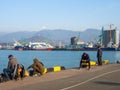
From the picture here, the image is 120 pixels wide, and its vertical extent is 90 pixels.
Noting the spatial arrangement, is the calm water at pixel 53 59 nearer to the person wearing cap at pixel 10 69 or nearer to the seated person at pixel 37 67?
the seated person at pixel 37 67

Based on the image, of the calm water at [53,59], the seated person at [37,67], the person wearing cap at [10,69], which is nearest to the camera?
the person wearing cap at [10,69]

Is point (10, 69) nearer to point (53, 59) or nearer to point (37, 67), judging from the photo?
point (37, 67)

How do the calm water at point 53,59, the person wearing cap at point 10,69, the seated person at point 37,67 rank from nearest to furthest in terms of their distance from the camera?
1. the person wearing cap at point 10,69
2. the seated person at point 37,67
3. the calm water at point 53,59

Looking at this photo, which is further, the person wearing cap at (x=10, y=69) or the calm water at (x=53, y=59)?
the calm water at (x=53, y=59)

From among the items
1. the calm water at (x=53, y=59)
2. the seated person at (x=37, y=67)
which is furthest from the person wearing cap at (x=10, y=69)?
the calm water at (x=53, y=59)

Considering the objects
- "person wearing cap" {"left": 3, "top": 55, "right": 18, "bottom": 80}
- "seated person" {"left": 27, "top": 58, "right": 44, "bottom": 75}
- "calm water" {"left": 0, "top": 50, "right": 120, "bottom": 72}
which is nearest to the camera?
"person wearing cap" {"left": 3, "top": 55, "right": 18, "bottom": 80}

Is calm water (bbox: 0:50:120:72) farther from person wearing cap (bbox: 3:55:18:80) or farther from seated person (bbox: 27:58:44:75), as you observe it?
person wearing cap (bbox: 3:55:18:80)

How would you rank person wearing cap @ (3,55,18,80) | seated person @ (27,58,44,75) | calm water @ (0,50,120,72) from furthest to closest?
calm water @ (0,50,120,72) < seated person @ (27,58,44,75) < person wearing cap @ (3,55,18,80)

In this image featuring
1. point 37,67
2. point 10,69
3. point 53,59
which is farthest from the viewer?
point 53,59

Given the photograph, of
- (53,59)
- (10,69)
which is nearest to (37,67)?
(10,69)

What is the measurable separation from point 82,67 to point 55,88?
11.7m

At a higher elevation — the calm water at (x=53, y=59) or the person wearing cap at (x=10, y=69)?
the person wearing cap at (x=10, y=69)

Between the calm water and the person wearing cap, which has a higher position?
the person wearing cap

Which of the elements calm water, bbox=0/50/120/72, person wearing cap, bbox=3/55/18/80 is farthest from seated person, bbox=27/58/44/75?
calm water, bbox=0/50/120/72
